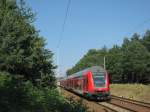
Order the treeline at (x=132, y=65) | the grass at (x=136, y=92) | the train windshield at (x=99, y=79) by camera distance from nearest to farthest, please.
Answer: the train windshield at (x=99, y=79), the grass at (x=136, y=92), the treeline at (x=132, y=65)

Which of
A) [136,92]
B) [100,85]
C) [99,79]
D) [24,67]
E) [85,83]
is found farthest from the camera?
[136,92]

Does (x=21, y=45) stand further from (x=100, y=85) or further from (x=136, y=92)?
(x=136, y=92)

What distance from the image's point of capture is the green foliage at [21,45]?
1997 cm

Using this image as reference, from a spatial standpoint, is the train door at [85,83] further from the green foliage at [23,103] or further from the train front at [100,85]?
the green foliage at [23,103]

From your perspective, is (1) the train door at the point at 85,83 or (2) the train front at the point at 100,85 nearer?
(2) the train front at the point at 100,85

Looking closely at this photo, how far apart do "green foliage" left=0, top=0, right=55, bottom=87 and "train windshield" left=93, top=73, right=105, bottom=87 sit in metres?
8.12

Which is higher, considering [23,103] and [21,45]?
[21,45]

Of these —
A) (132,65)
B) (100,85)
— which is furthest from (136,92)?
(132,65)

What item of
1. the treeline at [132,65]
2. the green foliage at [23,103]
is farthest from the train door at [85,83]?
the treeline at [132,65]

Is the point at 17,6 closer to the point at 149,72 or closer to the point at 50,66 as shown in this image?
the point at 50,66

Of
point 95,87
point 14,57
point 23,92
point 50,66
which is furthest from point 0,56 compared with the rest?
point 95,87

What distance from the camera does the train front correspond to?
33.7 m

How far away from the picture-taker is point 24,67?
2166cm

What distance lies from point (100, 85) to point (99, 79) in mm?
600
